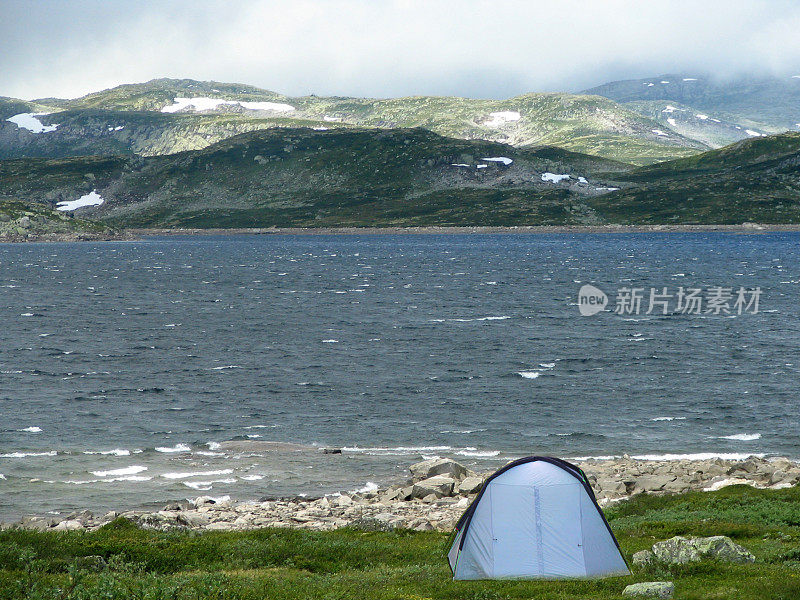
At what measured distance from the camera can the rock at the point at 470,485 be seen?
28719mm

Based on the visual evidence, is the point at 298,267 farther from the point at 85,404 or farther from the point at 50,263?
the point at 85,404

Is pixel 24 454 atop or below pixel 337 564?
below

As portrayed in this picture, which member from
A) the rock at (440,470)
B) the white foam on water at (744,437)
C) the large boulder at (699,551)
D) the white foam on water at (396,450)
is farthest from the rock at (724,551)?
the white foam on water at (744,437)

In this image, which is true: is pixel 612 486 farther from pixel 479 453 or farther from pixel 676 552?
pixel 676 552

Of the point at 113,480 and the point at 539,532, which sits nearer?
the point at 539,532

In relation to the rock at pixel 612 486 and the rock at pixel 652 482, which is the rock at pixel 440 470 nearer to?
the rock at pixel 612 486

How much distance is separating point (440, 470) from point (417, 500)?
3.10 meters

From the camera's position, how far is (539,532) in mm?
17453

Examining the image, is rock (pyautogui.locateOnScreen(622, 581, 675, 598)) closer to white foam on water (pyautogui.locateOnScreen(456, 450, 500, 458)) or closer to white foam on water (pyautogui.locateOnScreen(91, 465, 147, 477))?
white foam on water (pyautogui.locateOnScreen(456, 450, 500, 458))

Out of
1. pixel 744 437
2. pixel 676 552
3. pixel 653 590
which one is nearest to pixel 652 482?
pixel 676 552

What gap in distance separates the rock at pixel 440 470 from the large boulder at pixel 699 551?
1392cm

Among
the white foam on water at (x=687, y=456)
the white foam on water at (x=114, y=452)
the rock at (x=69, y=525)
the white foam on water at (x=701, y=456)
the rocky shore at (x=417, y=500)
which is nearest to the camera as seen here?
the rock at (x=69, y=525)

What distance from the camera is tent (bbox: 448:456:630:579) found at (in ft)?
56.7

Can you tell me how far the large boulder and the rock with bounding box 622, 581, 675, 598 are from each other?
239 cm
